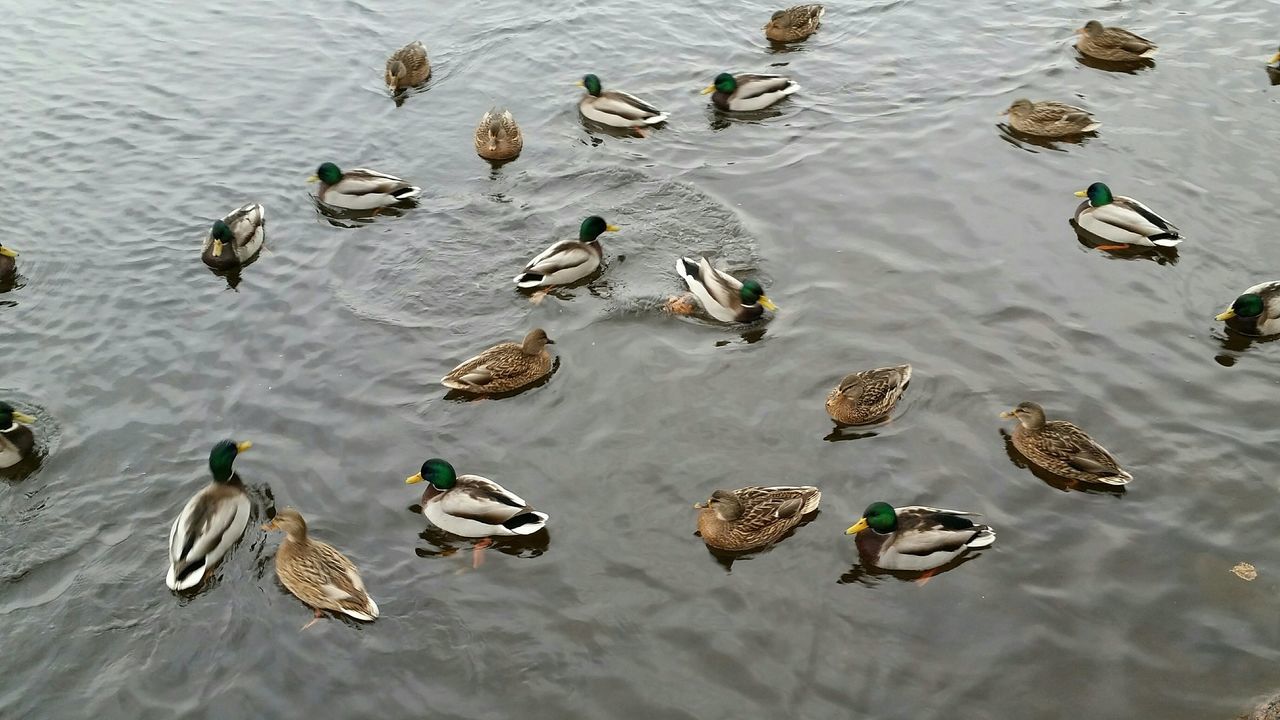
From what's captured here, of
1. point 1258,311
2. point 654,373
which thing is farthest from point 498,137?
point 1258,311

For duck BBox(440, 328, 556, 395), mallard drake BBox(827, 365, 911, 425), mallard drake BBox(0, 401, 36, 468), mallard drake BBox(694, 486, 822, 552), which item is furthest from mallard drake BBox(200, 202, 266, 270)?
mallard drake BBox(827, 365, 911, 425)

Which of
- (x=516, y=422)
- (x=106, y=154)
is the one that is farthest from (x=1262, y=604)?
(x=106, y=154)

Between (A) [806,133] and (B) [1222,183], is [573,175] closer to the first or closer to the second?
(A) [806,133]

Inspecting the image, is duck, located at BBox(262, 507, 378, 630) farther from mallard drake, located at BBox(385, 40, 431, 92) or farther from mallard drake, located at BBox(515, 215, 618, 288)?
mallard drake, located at BBox(385, 40, 431, 92)

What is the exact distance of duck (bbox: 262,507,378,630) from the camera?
690 cm

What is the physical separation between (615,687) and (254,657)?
2456mm

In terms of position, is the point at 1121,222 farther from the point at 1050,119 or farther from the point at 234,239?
the point at 234,239

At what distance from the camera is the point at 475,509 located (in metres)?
7.40

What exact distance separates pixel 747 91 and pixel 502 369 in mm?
6356

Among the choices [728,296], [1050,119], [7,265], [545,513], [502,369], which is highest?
[1050,119]

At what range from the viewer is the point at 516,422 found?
867cm

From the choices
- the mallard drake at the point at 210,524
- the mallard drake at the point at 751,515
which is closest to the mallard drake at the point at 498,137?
the mallard drake at the point at 210,524

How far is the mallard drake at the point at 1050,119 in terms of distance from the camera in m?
12.2

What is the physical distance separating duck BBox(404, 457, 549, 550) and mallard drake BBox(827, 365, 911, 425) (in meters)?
2.61
